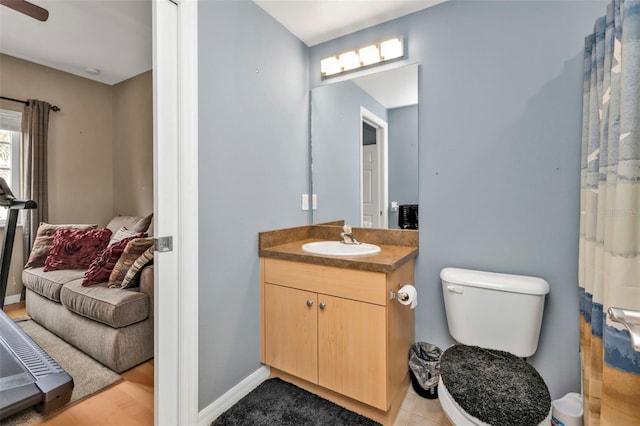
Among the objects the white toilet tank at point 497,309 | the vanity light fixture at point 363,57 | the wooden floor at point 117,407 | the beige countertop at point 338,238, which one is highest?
the vanity light fixture at point 363,57

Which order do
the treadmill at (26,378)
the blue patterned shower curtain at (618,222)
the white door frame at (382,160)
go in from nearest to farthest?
1. the blue patterned shower curtain at (618,222)
2. the treadmill at (26,378)
3. the white door frame at (382,160)

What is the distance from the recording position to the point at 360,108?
204 cm

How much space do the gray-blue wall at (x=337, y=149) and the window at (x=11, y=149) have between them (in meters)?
3.35

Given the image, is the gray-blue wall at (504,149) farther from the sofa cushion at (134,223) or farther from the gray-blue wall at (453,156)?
the sofa cushion at (134,223)

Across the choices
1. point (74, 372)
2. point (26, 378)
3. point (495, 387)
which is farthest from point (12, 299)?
point (495, 387)

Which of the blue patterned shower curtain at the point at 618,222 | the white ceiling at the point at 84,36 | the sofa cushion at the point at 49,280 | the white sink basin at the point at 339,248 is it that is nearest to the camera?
the blue patterned shower curtain at the point at 618,222

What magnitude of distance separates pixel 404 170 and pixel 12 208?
2561 millimetres

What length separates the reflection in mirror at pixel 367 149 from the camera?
1.85 meters

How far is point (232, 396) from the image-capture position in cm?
161

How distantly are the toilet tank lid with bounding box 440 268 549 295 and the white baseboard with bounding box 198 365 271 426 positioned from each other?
121 centimetres

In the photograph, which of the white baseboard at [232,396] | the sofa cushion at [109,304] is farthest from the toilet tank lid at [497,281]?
the sofa cushion at [109,304]

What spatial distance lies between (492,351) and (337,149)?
1530 millimetres

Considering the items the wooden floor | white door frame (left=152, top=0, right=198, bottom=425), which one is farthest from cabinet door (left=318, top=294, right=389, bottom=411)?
the wooden floor

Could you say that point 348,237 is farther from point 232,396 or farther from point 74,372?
point 74,372
